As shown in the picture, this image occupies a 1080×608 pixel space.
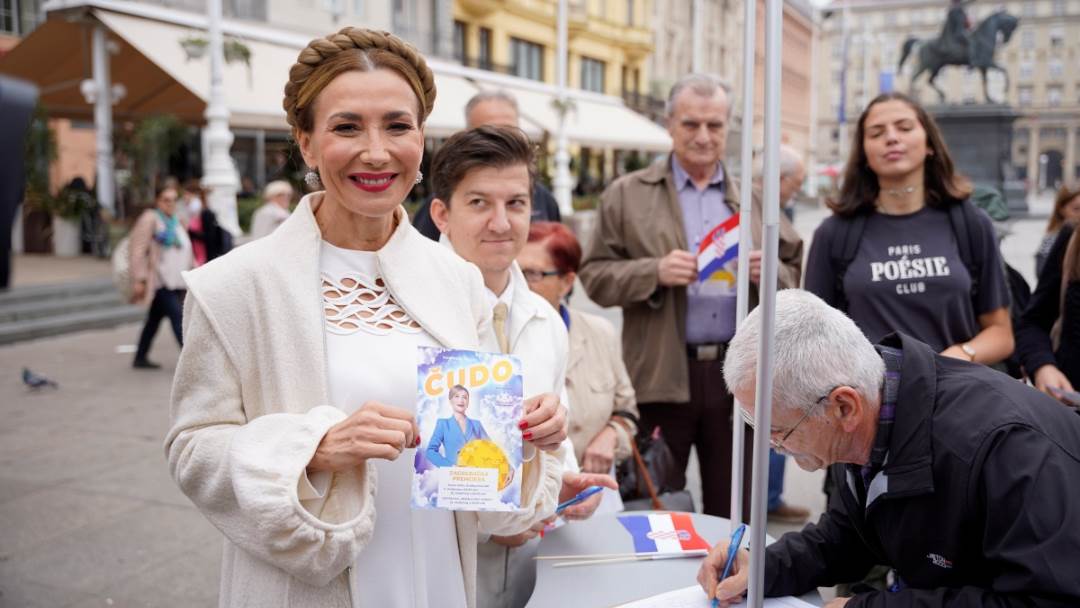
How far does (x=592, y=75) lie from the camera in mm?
43750

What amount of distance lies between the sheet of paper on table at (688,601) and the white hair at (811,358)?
1.61ft

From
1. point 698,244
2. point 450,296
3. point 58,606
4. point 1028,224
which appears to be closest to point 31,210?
point 58,606

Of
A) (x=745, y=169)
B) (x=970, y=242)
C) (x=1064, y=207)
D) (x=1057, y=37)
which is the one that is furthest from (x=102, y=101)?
(x=1057, y=37)

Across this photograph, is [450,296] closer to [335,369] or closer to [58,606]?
[335,369]

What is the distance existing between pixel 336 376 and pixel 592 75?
143 ft

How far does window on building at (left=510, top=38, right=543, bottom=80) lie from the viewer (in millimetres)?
37656

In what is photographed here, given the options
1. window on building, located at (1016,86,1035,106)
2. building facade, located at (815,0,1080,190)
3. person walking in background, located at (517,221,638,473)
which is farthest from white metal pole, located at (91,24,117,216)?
window on building, located at (1016,86,1035,106)

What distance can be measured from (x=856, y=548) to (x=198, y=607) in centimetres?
290

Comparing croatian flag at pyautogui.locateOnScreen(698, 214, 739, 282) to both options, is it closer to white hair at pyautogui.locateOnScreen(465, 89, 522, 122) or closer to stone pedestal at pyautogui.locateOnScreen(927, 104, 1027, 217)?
white hair at pyautogui.locateOnScreen(465, 89, 522, 122)

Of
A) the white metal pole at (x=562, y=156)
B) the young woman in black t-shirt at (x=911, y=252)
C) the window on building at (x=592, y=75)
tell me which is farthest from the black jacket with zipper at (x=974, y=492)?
the window on building at (x=592, y=75)

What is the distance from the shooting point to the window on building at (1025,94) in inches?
3952

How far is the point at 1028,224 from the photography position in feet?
79.4

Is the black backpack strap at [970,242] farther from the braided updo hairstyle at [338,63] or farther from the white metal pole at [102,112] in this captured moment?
the white metal pole at [102,112]

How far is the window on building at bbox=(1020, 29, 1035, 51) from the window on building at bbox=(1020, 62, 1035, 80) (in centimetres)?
170
